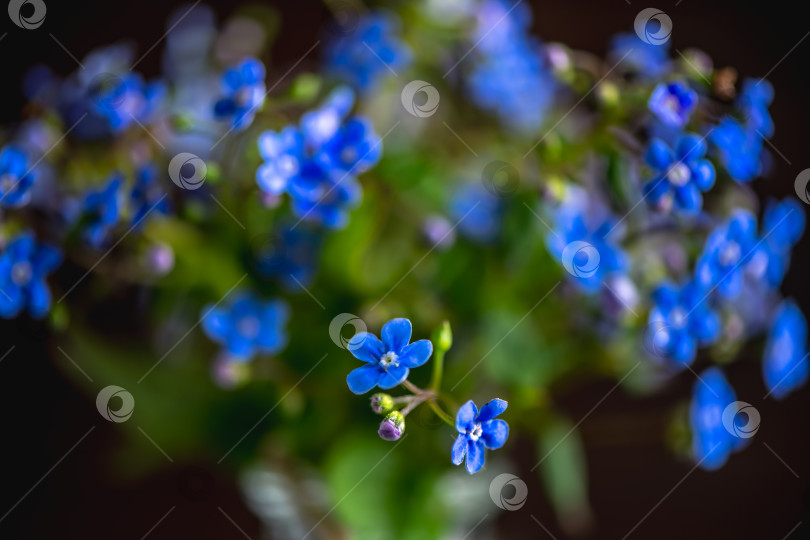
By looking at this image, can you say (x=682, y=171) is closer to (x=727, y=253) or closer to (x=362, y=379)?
(x=727, y=253)

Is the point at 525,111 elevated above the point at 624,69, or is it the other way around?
the point at 624,69

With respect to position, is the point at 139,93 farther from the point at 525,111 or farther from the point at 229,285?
the point at 525,111

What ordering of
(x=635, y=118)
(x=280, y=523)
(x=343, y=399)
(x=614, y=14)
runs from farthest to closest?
1. (x=614, y=14)
2. (x=280, y=523)
3. (x=343, y=399)
4. (x=635, y=118)

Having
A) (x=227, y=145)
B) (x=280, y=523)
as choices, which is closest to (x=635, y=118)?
(x=227, y=145)

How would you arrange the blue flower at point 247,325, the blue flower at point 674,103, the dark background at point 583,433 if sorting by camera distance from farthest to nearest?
the dark background at point 583,433, the blue flower at point 247,325, the blue flower at point 674,103

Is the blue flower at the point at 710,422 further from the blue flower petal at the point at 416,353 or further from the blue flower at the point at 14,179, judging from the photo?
the blue flower at the point at 14,179

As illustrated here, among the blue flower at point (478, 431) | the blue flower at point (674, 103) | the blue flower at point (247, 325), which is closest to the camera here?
the blue flower at point (478, 431)

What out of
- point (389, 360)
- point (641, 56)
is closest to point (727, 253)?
point (641, 56)

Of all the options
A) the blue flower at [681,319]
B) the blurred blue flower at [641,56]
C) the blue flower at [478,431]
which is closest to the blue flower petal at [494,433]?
the blue flower at [478,431]
